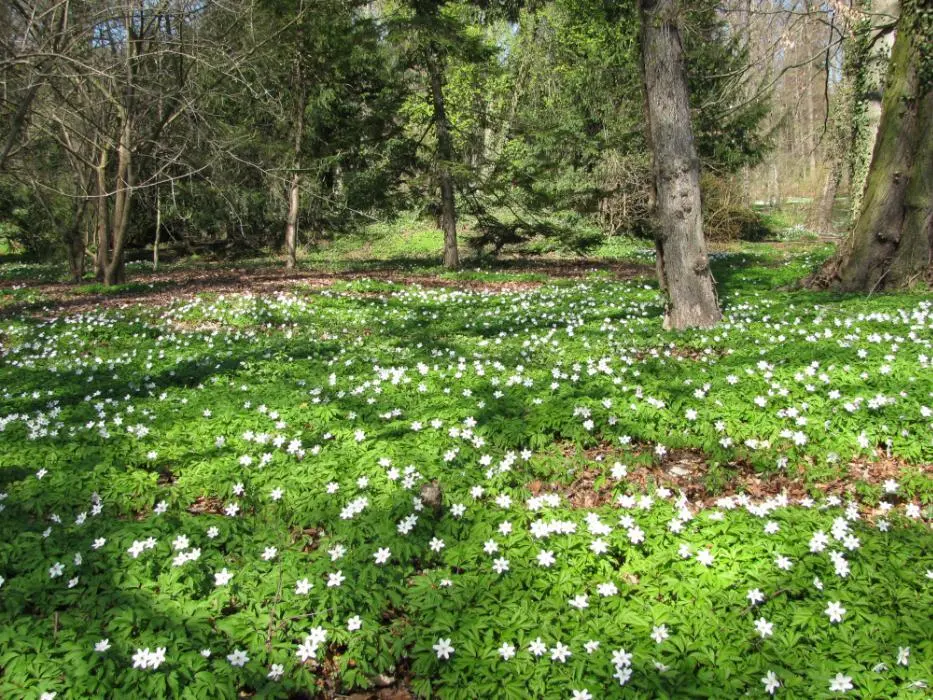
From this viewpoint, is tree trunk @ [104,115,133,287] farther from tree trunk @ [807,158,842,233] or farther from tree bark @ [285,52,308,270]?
tree trunk @ [807,158,842,233]

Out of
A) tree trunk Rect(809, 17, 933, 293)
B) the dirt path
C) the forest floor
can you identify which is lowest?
the forest floor

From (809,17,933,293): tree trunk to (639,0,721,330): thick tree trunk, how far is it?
3.97 meters

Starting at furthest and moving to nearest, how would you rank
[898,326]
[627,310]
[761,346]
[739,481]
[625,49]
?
[625,49], [627,310], [898,326], [761,346], [739,481]

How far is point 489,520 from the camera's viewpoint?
384cm

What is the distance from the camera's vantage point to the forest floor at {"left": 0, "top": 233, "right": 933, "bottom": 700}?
9.12 ft

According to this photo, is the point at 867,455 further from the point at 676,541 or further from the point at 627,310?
the point at 627,310

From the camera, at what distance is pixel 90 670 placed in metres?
2.72

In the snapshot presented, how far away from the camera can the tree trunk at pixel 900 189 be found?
9.08 m

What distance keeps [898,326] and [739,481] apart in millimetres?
4457

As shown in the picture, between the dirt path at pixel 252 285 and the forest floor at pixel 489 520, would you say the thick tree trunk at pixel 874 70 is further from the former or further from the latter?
the forest floor at pixel 489 520

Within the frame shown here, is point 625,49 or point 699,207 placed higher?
point 625,49

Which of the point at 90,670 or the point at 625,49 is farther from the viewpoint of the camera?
the point at 625,49

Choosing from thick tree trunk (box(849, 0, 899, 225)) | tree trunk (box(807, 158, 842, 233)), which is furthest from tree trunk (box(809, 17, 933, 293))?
tree trunk (box(807, 158, 842, 233))

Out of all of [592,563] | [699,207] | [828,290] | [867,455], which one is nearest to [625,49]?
[828,290]
